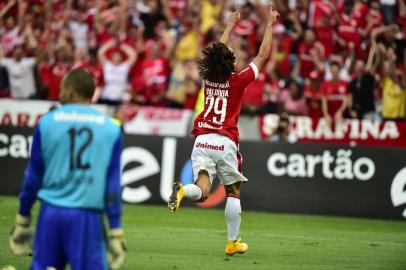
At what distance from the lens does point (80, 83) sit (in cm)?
664

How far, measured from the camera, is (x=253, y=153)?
57.3ft

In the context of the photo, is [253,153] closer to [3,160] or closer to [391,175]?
[391,175]

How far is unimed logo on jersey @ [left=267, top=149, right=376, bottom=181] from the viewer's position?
17.3 m

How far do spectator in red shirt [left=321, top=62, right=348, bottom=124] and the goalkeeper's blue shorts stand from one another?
14.4m

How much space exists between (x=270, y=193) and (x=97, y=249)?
435 inches

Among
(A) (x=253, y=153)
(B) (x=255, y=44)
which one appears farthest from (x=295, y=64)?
(A) (x=253, y=153)

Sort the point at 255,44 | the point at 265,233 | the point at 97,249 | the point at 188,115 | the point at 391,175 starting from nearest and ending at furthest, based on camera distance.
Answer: the point at 97,249
the point at 265,233
the point at 391,175
the point at 188,115
the point at 255,44

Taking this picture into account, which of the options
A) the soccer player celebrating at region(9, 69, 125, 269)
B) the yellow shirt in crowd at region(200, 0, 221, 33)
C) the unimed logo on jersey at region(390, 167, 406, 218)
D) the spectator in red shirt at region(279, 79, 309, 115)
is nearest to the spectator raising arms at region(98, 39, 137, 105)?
the yellow shirt in crowd at region(200, 0, 221, 33)

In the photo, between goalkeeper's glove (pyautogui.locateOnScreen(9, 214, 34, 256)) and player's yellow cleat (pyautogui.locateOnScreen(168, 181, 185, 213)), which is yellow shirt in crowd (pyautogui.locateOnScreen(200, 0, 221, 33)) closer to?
player's yellow cleat (pyautogui.locateOnScreen(168, 181, 185, 213))

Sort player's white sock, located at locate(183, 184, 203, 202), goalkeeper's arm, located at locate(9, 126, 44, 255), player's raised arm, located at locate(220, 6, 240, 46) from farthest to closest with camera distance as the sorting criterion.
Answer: player's raised arm, located at locate(220, 6, 240, 46)
player's white sock, located at locate(183, 184, 203, 202)
goalkeeper's arm, located at locate(9, 126, 44, 255)

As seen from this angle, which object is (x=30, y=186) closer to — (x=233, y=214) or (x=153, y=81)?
(x=233, y=214)

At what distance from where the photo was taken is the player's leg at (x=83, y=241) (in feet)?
21.2

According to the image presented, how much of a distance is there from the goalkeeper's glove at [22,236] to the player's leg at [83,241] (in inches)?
16.6

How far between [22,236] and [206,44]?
15536 mm
